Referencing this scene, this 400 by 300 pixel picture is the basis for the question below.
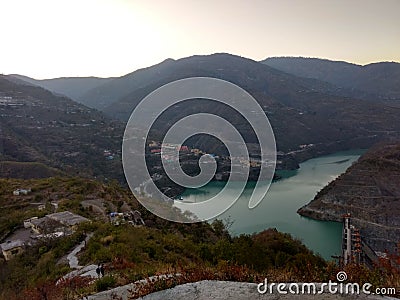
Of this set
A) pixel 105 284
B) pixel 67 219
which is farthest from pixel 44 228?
pixel 105 284

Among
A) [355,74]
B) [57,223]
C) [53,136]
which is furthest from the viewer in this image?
[355,74]

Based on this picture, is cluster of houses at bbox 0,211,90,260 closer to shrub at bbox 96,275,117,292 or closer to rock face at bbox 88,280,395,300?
shrub at bbox 96,275,117,292

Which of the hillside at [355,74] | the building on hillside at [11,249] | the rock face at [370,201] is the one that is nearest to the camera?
the building on hillside at [11,249]

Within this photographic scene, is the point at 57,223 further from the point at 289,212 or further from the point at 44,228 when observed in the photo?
the point at 289,212

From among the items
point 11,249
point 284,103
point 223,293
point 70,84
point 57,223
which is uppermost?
point 70,84

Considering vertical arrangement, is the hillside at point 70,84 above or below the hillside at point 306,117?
above

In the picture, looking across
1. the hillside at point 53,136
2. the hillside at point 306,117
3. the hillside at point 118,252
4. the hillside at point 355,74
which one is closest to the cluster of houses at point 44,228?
the hillside at point 118,252

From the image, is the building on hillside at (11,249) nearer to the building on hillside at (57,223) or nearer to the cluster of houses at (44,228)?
the cluster of houses at (44,228)
